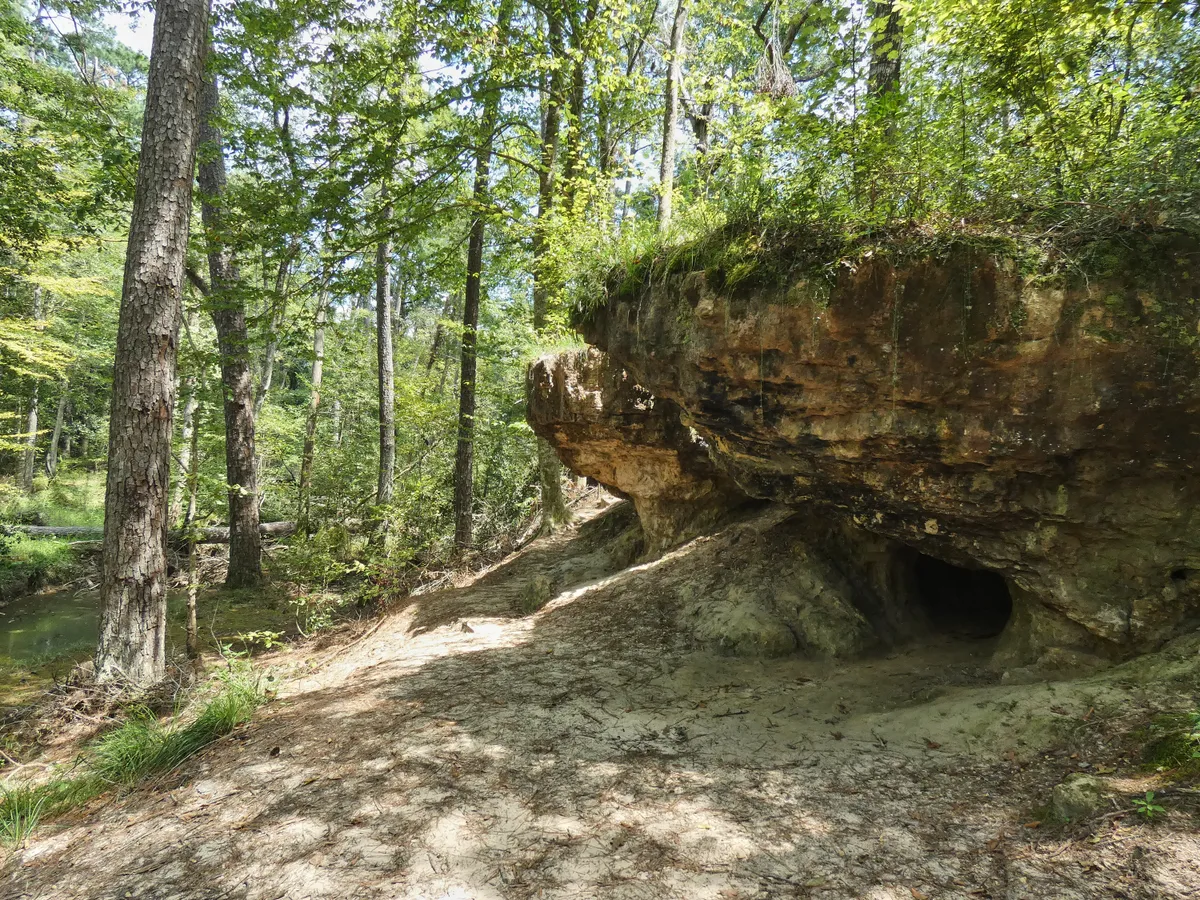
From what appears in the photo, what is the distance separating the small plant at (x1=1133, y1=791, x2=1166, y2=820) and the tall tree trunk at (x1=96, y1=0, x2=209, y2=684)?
730 cm

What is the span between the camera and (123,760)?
165 inches

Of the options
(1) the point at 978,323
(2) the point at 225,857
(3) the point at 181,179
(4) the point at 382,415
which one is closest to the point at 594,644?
(2) the point at 225,857

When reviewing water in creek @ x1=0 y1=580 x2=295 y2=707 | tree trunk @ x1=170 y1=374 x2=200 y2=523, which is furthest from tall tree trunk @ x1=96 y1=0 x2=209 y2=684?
water in creek @ x1=0 y1=580 x2=295 y2=707

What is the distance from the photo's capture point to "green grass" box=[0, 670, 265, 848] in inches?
150

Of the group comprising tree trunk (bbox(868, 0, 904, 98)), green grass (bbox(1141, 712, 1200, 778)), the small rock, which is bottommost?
the small rock

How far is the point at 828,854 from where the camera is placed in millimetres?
2775

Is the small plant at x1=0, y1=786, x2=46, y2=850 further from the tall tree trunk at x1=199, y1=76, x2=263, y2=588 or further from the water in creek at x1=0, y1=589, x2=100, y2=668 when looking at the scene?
the tall tree trunk at x1=199, y1=76, x2=263, y2=588

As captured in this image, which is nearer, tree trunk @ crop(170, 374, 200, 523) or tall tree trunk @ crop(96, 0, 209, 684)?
tall tree trunk @ crop(96, 0, 209, 684)

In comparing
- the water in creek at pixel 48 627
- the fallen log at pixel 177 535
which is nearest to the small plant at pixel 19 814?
the water in creek at pixel 48 627

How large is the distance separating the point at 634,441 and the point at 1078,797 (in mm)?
5660

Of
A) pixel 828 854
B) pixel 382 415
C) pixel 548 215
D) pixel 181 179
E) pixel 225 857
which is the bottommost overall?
pixel 225 857

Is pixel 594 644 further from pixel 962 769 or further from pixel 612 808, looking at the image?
pixel 962 769

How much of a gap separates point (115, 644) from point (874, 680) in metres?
7.03

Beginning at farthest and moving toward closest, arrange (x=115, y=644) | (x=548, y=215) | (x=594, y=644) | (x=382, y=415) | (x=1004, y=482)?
(x=382, y=415) < (x=548, y=215) < (x=594, y=644) < (x=115, y=644) < (x=1004, y=482)
